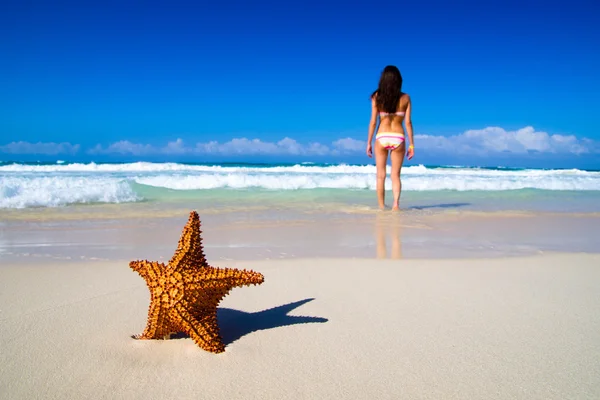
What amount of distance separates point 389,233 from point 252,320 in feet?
11.6

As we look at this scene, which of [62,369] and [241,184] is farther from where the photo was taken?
[241,184]

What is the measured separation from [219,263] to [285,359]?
2.05 m

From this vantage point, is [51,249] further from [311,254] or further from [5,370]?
[5,370]

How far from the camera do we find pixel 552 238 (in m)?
5.64

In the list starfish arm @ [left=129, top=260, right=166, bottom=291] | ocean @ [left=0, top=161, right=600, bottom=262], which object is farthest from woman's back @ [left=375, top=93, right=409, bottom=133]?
starfish arm @ [left=129, top=260, right=166, bottom=291]

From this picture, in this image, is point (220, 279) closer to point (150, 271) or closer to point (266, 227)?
point (150, 271)

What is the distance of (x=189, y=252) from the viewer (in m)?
2.24

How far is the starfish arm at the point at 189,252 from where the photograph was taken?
2.23 m

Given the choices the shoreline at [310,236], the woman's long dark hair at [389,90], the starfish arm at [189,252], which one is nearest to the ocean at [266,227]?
the shoreline at [310,236]

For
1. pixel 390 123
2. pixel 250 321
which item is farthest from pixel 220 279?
pixel 390 123

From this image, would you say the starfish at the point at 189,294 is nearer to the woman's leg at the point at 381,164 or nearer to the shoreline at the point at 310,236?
the shoreline at the point at 310,236

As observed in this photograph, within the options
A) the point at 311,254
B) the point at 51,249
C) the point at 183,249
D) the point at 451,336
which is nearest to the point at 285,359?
the point at 183,249

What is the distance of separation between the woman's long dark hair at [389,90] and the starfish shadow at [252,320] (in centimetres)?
579

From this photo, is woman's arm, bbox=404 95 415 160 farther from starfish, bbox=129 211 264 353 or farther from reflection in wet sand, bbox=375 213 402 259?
starfish, bbox=129 211 264 353
